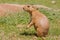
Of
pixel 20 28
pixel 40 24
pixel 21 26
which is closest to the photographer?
pixel 40 24

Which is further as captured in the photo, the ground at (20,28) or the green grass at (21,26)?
the green grass at (21,26)

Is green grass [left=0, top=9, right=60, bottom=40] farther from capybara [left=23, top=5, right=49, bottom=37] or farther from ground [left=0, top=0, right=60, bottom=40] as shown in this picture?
capybara [left=23, top=5, right=49, bottom=37]

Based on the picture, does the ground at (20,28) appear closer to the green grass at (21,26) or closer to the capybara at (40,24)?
the green grass at (21,26)

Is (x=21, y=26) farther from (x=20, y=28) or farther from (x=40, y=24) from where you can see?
(x=40, y=24)

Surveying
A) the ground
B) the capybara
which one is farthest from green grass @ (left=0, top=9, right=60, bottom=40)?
the capybara

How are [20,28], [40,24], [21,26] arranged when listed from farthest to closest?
[21,26] < [20,28] < [40,24]

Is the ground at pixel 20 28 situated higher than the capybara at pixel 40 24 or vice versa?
the capybara at pixel 40 24

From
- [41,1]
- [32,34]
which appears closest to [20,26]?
[32,34]

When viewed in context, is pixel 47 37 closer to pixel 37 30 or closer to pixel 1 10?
pixel 37 30

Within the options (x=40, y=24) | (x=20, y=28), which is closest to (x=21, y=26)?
(x=20, y=28)

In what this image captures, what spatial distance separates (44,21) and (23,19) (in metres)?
2.55

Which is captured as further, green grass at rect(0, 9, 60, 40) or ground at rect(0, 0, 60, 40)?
green grass at rect(0, 9, 60, 40)

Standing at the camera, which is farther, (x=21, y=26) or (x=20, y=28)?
(x=21, y=26)

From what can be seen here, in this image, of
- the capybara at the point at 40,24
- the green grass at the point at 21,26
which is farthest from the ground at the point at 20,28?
the capybara at the point at 40,24
